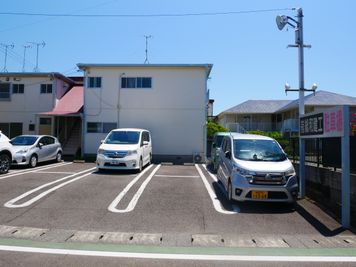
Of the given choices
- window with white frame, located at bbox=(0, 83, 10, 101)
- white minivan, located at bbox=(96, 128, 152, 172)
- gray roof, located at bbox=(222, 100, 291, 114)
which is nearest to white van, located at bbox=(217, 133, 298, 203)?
white minivan, located at bbox=(96, 128, 152, 172)

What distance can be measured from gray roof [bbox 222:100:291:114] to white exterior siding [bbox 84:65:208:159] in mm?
17572

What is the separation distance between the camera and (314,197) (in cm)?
830

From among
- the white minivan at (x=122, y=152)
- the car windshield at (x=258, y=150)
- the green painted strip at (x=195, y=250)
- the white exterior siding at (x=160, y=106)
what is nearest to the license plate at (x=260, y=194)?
the car windshield at (x=258, y=150)

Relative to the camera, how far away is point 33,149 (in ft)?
45.6

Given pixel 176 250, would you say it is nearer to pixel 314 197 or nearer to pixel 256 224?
pixel 256 224

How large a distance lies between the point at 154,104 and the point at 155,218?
503 inches

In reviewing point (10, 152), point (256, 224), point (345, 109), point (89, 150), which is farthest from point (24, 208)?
point (89, 150)

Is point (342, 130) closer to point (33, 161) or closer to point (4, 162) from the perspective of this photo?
point (4, 162)

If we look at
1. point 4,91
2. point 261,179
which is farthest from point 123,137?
point 4,91

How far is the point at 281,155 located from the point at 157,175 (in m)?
5.23

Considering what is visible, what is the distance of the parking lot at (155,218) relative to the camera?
5203mm

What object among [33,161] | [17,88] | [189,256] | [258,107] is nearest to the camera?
[189,256]

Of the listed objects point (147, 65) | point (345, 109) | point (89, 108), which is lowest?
point (345, 109)

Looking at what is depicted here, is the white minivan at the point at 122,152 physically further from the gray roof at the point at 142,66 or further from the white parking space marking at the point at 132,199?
the gray roof at the point at 142,66
